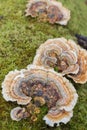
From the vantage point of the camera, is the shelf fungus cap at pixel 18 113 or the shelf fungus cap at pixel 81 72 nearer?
the shelf fungus cap at pixel 18 113

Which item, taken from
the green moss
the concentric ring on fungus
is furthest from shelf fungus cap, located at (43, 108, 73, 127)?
the green moss

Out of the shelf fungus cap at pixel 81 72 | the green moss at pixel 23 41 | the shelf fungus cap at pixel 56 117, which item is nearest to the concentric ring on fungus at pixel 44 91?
the shelf fungus cap at pixel 56 117

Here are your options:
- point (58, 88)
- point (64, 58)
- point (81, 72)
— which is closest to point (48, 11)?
point (64, 58)

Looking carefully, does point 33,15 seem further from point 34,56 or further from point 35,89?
point 35,89

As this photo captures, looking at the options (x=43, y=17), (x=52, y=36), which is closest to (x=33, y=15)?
(x=43, y=17)

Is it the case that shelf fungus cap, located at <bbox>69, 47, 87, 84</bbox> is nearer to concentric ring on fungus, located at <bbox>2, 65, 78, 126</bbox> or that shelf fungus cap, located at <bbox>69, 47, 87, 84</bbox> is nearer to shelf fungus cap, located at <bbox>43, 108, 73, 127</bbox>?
concentric ring on fungus, located at <bbox>2, 65, 78, 126</bbox>

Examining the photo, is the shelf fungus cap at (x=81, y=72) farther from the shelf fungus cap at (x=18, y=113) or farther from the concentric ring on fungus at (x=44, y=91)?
the shelf fungus cap at (x=18, y=113)
